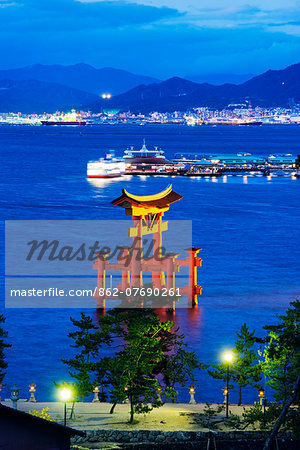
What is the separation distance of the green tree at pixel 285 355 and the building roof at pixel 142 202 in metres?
14.2

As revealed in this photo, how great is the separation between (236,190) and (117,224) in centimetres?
4387

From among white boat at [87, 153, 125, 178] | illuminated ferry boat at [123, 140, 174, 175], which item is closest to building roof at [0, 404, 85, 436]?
white boat at [87, 153, 125, 178]

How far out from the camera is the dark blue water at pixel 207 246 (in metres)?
32.3

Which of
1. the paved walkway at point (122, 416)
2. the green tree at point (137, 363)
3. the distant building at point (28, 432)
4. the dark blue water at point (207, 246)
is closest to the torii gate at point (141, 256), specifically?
the dark blue water at point (207, 246)

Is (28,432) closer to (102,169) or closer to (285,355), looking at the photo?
(285,355)

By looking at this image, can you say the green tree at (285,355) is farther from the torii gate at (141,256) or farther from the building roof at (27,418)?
the torii gate at (141,256)

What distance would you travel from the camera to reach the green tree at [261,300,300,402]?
19516mm

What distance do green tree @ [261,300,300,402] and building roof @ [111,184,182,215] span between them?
14212mm

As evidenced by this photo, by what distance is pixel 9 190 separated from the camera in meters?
105

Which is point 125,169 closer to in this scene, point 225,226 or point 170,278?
point 225,226

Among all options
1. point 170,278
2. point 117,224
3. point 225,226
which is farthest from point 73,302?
point 225,226

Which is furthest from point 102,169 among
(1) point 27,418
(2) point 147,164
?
(1) point 27,418

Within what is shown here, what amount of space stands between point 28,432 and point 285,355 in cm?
870

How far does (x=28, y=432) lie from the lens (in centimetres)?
1423
